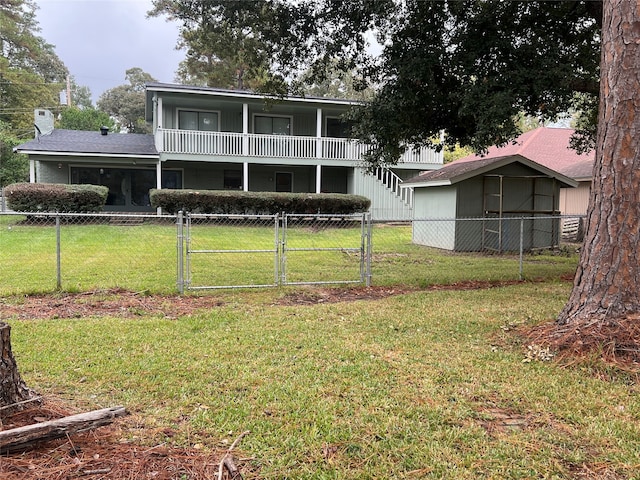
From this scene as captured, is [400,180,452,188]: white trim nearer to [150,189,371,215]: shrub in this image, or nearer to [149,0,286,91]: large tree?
[150,189,371,215]: shrub

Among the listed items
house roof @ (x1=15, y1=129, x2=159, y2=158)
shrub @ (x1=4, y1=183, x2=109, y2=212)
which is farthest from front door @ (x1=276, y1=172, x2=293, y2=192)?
shrub @ (x1=4, y1=183, x2=109, y2=212)

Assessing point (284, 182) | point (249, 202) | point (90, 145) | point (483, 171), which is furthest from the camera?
point (284, 182)

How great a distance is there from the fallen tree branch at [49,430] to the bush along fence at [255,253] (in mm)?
4416

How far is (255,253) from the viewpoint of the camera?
463 inches

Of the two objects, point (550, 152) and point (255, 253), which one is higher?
point (550, 152)

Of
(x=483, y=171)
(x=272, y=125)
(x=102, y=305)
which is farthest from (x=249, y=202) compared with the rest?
(x=102, y=305)

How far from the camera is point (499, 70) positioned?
881cm

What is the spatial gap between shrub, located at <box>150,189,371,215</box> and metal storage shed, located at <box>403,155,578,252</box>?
4.45 metres

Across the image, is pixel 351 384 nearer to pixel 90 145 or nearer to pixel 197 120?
pixel 197 120

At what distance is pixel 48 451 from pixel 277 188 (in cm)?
2021

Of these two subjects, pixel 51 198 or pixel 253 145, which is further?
pixel 253 145

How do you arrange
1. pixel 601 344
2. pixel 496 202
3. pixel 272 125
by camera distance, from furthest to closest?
pixel 272 125, pixel 496 202, pixel 601 344

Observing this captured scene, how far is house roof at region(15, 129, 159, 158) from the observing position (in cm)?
1812

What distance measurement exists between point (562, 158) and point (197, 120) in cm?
1884
